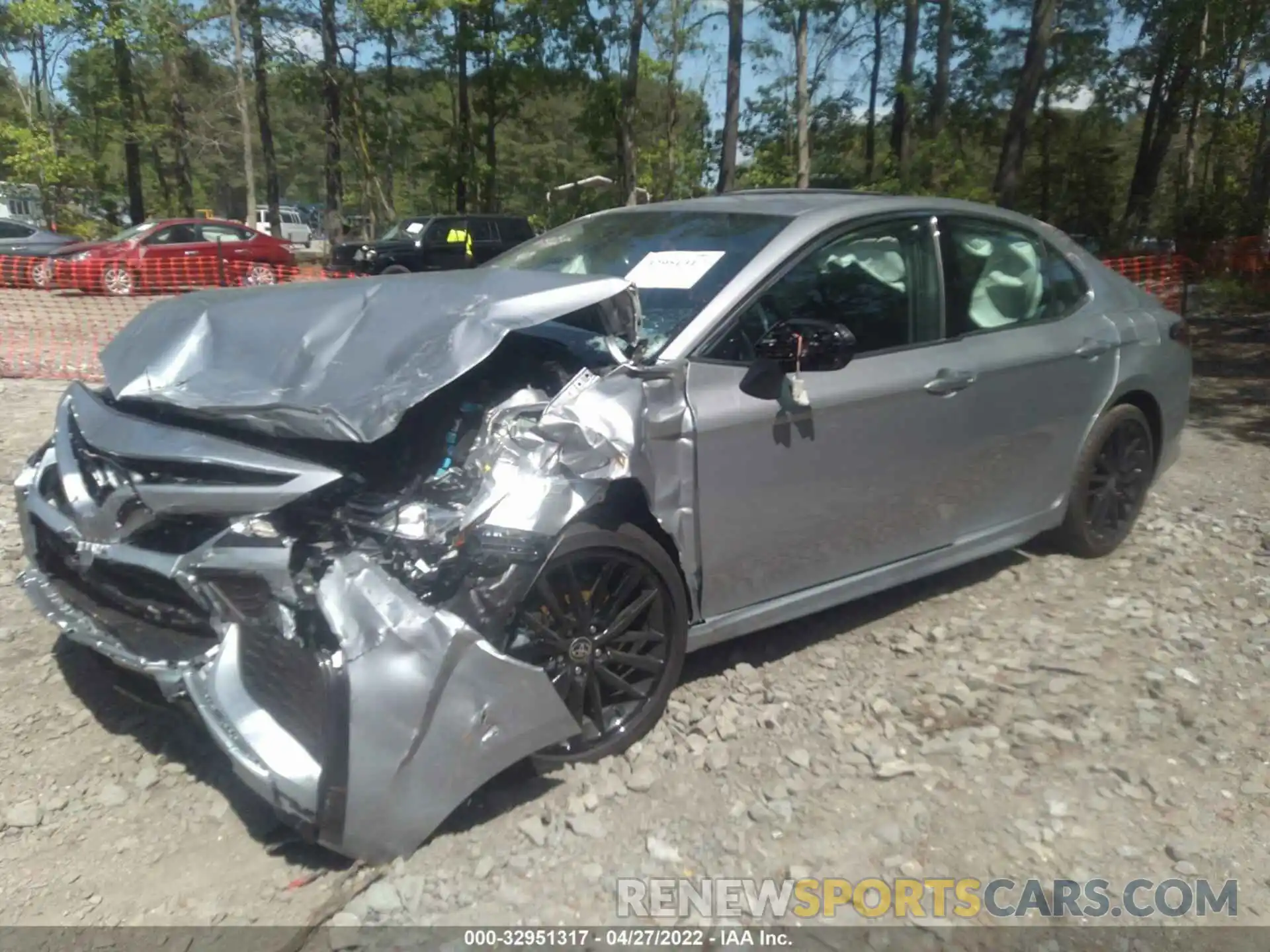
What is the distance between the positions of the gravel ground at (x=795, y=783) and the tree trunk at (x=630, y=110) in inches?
991

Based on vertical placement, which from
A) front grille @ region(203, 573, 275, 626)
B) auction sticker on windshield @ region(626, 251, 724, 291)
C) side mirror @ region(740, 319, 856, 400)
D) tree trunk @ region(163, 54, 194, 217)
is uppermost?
tree trunk @ region(163, 54, 194, 217)

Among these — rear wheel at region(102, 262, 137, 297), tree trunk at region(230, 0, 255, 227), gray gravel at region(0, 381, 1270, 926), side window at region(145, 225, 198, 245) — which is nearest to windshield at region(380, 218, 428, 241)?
side window at region(145, 225, 198, 245)

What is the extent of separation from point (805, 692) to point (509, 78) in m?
31.0

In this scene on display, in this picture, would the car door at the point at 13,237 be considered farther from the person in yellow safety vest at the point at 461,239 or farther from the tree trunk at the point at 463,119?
the tree trunk at the point at 463,119

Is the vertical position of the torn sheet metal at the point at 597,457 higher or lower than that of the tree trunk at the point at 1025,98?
lower

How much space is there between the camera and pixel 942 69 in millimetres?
28125

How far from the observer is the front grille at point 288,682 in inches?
106

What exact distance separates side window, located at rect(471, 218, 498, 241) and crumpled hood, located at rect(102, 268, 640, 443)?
1682cm

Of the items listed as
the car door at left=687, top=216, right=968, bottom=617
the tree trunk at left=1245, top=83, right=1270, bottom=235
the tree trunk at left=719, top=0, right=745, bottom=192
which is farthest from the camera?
the tree trunk at left=719, top=0, right=745, bottom=192

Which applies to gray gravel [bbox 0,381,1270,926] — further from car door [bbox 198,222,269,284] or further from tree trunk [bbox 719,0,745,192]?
tree trunk [bbox 719,0,745,192]

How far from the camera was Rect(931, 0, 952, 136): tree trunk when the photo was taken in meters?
27.8

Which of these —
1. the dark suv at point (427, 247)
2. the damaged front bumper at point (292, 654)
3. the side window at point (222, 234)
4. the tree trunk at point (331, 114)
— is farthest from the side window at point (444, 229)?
the damaged front bumper at point (292, 654)

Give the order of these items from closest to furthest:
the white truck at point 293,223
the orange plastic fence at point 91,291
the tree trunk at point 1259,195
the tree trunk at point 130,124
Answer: the orange plastic fence at point 91,291, the tree trunk at point 1259,195, the tree trunk at point 130,124, the white truck at point 293,223

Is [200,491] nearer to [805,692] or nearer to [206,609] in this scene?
[206,609]
